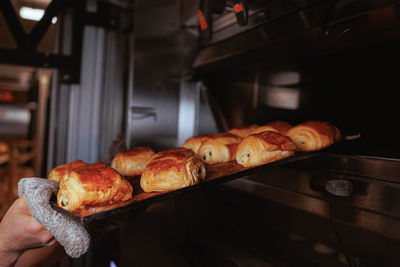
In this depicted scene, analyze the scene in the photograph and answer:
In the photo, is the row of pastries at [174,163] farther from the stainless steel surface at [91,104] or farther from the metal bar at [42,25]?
the stainless steel surface at [91,104]

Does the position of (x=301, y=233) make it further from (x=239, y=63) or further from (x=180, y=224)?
(x=180, y=224)

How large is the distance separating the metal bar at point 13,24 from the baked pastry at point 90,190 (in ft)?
5.34

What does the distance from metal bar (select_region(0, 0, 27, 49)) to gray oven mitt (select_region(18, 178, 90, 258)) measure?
1633 mm

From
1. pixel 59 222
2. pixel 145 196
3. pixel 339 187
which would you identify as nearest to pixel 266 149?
pixel 339 187

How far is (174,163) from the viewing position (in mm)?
1024

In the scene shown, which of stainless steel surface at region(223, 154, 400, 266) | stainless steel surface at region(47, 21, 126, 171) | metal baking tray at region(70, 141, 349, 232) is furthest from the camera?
stainless steel surface at region(47, 21, 126, 171)

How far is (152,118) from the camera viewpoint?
325 centimetres

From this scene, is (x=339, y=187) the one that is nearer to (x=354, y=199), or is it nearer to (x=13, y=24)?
(x=354, y=199)

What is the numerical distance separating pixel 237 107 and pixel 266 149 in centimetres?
103

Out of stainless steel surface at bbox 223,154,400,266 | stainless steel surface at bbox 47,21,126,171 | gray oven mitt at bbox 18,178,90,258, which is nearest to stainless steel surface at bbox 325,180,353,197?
stainless steel surface at bbox 223,154,400,266

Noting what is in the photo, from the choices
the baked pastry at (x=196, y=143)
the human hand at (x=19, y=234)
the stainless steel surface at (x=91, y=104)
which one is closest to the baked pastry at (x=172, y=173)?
the human hand at (x=19, y=234)

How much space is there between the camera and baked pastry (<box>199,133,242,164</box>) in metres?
1.35

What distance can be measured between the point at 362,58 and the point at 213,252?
1252 mm

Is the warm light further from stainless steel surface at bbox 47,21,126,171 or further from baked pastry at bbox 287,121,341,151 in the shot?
baked pastry at bbox 287,121,341,151
